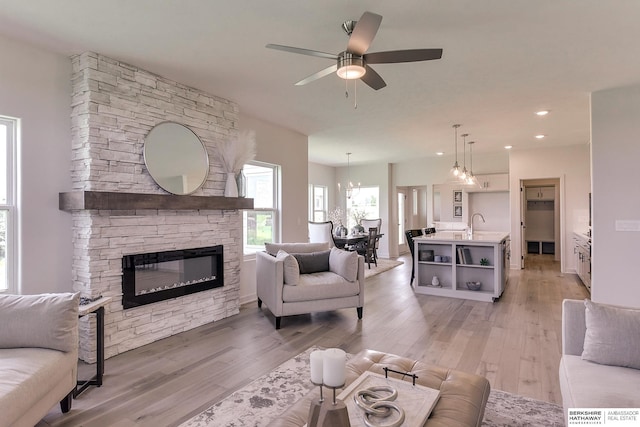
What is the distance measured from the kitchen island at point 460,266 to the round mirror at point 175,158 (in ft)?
A: 11.1

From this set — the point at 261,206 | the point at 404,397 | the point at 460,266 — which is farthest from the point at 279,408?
the point at 460,266

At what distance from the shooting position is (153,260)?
3451mm

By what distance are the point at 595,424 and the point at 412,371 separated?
0.80 metres

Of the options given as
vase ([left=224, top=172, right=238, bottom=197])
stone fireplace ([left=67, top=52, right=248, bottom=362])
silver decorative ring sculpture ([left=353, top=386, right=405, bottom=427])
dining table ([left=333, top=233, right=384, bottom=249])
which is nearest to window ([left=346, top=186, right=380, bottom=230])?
dining table ([left=333, top=233, right=384, bottom=249])

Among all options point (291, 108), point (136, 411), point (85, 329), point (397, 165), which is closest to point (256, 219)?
point (291, 108)

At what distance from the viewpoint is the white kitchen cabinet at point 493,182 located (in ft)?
25.6

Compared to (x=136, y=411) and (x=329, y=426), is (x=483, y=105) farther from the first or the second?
(x=136, y=411)

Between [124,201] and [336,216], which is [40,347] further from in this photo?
[336,216]

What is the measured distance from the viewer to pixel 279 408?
2.24 m

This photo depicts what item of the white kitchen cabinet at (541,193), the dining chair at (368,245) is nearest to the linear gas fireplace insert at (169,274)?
the dining chair at (368,245)

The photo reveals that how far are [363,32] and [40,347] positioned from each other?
267cm

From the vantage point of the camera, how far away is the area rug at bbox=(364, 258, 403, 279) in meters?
6.96

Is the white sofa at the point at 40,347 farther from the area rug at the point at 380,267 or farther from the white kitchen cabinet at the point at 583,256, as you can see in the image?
the white kitchen cabinet at the point at 583,256

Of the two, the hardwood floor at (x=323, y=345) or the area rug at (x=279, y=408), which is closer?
the area rug at (x=279, y=408)
